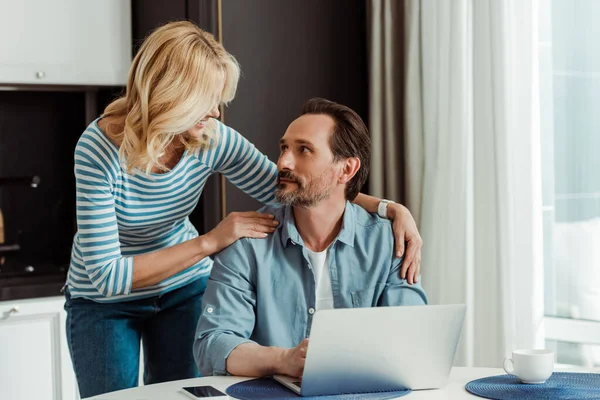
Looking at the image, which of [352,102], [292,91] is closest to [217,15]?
[292,91]

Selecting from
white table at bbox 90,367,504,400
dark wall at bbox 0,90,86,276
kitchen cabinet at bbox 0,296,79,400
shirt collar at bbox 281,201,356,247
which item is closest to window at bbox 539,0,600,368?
shirt collar at bbox 281,201,356,247

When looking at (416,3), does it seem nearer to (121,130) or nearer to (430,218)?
(430,218)

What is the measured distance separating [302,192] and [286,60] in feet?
4.14

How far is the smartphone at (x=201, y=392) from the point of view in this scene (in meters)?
1.43

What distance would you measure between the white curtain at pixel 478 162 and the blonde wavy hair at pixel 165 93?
1.17 m

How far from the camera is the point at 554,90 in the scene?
2.60 meters

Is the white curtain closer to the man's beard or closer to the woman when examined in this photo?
the woman

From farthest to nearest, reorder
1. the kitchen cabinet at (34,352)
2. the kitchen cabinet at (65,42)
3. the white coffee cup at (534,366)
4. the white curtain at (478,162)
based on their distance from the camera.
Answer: the kitchen cabinet at (65,42)
the kitchen cabinet at (34,352)
the white curtain at (478,162)
the white coffee cup at (534,366)

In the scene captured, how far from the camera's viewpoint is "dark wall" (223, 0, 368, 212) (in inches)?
115

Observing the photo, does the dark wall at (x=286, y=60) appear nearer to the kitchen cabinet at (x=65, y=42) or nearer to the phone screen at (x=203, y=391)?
the kitchen cabinet at (x=65, y=42)

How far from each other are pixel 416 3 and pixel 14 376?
191 centimetres

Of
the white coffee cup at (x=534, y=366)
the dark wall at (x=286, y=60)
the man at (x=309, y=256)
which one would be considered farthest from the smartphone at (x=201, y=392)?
the dark wall at (x=286, y=60)

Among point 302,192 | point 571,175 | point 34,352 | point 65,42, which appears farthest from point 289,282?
A: point 65,42

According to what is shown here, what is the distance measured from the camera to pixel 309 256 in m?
1.89
